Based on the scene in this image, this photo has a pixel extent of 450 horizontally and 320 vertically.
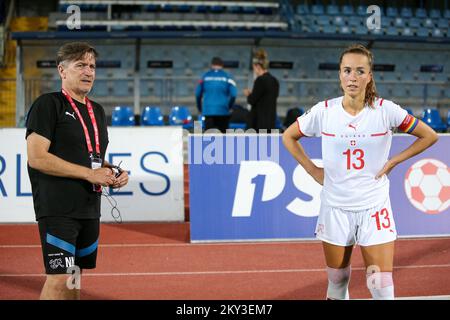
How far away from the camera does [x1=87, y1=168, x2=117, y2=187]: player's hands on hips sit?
4031 millimetres

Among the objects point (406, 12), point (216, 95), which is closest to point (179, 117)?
point (216, 95)

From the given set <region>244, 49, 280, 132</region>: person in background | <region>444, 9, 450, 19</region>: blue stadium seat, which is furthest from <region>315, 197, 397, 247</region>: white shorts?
<region>444, 9, 450, 19</region>: blue stadium seat

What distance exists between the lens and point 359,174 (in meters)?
4.38

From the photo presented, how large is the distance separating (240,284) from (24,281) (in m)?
2.18

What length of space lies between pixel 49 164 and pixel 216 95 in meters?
9.22

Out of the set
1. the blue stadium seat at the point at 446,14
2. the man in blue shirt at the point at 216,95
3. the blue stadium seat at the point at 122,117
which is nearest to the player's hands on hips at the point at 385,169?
the man in blue shirt at the point at 216,95

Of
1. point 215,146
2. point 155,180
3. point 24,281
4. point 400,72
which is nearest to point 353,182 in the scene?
point 24,281

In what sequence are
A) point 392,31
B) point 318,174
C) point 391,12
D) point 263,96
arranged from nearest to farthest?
point 318,174
point 263,96
point 392,31
point 391,12

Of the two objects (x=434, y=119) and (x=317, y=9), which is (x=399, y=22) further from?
(x=434, y=119)

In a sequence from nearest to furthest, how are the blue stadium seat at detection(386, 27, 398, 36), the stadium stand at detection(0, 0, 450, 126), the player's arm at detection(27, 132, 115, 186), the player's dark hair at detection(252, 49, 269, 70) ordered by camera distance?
the player's arm at detection(27, 132, 115, 186) → the player's dark hair at detection(252, 49, 269, 70) → the stadium stand at detection(0, 0, 450, 126) → the blue stadium seat at detection(386, 27, 398, 36)

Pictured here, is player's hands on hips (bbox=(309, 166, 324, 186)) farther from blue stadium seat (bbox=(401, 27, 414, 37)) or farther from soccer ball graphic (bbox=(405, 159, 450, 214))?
blue stadium seat (bbox=(401, 27, 414, 37))

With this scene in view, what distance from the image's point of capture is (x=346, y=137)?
4.39 meters

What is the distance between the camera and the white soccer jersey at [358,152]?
14.3ft
